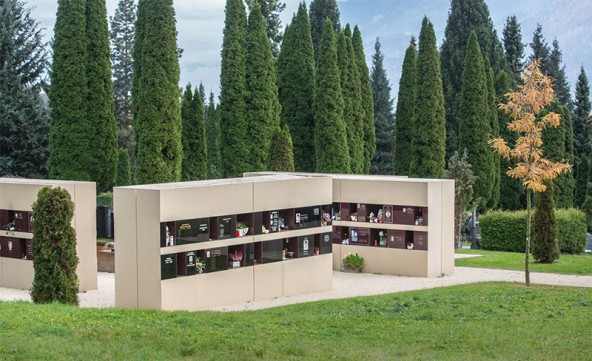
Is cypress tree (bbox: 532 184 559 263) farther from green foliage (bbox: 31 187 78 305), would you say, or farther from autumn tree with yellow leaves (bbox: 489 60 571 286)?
green foliage (bbox: 31 187 78 305)

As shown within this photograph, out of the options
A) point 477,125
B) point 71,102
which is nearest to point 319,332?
point 71,102

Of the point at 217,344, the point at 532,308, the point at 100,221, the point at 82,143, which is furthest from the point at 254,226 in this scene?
the point at 100,221

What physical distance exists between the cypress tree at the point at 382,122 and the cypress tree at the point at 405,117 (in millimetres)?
17764

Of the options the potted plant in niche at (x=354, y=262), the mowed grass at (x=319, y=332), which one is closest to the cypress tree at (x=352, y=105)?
the potted plant in niche at (x=354, y=262)

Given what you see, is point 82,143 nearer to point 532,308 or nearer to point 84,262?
point 84,262

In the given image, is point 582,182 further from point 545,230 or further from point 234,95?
point 545,230

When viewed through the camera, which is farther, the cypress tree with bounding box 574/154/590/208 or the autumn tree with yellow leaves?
the cypress tree with bounding box 574/154/590/208

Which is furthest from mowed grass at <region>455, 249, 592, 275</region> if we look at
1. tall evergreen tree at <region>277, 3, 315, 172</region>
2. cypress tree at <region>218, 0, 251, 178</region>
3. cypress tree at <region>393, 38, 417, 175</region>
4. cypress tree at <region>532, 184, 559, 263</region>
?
cypress tree at <region>393, 38, 417, 175</region>

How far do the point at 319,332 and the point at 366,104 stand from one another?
39455 millimetres

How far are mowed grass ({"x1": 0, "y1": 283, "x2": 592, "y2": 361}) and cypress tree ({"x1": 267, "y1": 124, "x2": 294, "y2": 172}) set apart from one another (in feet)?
65.1

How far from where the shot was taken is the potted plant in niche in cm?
3341

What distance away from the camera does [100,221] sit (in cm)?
4375

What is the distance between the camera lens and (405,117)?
54.8 meters

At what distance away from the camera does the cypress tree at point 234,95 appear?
1793 inches
